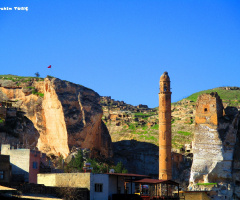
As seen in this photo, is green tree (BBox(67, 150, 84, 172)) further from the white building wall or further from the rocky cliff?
the white building wall

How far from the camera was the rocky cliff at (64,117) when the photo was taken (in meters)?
83.1

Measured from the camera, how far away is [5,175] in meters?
46.2

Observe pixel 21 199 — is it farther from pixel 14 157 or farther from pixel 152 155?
pixel 152 155

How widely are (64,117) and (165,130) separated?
45.3ft

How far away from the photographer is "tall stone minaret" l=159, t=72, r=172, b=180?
250 feet

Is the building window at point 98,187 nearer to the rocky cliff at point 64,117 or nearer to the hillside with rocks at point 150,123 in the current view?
the rocky cliff at point 64,117

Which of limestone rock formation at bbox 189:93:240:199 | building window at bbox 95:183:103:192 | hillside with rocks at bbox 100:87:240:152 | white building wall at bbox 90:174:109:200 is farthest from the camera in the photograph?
hillside with rocks at bbox 100:87:240:152

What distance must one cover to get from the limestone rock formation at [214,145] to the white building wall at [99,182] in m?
26.0

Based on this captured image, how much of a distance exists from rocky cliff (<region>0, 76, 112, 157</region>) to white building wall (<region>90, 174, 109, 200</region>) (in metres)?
35.2

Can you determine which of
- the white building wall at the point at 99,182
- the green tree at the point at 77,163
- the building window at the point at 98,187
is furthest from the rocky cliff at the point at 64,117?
the building window at the point at 98,187

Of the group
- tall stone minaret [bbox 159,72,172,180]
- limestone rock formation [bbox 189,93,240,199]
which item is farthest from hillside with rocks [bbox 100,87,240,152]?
limestone rock formation [bbox 189,93,240,199]

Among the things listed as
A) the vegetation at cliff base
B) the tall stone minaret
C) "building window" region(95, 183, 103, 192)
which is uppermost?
the tall stone minaret

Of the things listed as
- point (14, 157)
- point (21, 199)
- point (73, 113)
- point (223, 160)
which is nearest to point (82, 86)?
point (73, 113)

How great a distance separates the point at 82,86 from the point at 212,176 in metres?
Answer: 25.2
